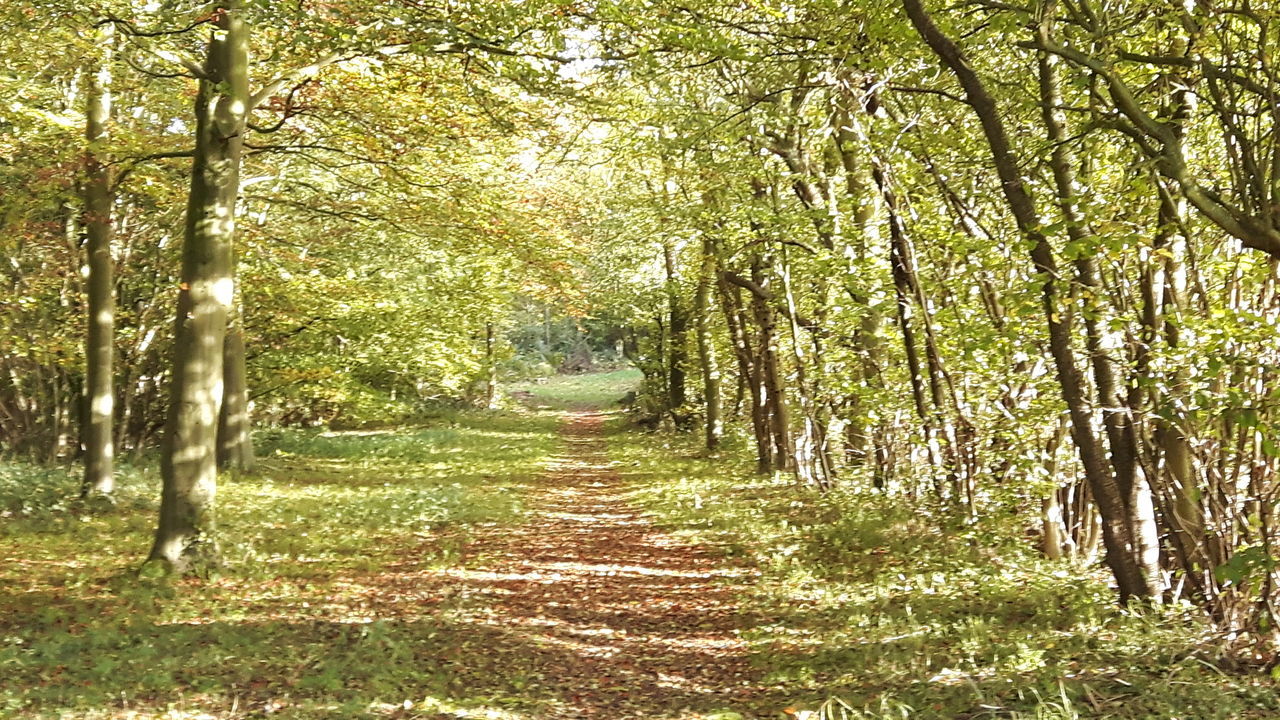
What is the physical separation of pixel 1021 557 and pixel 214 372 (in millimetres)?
7956

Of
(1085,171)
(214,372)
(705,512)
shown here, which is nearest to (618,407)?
(705,512)

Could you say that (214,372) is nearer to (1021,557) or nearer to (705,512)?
(705,512)

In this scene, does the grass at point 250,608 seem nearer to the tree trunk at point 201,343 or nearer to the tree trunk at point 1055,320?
the tree trunk at point 201,343

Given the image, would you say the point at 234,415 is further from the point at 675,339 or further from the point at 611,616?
the point at 675,339

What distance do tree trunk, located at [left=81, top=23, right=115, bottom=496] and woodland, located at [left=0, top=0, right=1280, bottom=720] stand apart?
2.2 inches

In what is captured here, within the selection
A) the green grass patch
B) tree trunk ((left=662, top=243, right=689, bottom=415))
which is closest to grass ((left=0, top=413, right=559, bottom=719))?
tree trunk ((left=662, top=243, right=689, bottom=415))

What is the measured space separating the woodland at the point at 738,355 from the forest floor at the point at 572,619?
5cm

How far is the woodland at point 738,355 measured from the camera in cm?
543

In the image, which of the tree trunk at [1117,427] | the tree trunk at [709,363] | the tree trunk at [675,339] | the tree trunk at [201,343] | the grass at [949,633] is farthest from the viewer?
the tree trunk at [675,339]

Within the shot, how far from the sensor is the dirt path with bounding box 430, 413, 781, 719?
6.48 m

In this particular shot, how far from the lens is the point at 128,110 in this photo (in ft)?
45.3

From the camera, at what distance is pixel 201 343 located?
8.94 metres

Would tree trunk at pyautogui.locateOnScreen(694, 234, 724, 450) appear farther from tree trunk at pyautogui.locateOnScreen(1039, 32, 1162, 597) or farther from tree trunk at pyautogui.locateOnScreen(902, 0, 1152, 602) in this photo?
tree trunk at pyautogui.locateOnScreen(902, 0, 1152, 602)

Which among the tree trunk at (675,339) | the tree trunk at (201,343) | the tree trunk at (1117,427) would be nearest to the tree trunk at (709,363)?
the tree trunk at (675,339)
